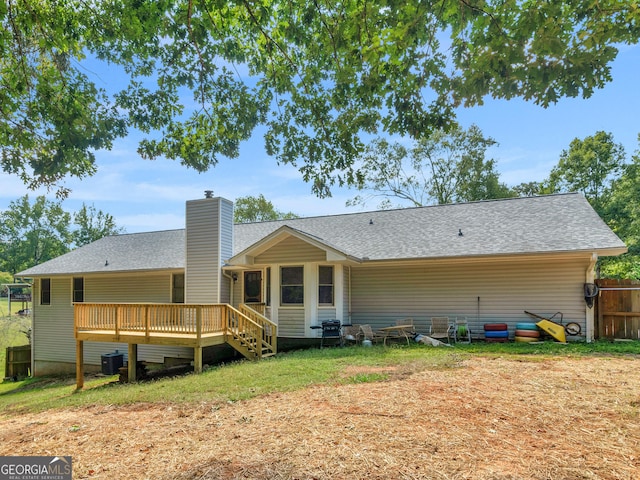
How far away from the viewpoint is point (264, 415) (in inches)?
198

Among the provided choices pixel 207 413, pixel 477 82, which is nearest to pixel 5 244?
pixel 207 413

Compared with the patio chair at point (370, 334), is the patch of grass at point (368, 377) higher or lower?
higher

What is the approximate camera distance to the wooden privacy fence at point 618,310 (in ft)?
35.5

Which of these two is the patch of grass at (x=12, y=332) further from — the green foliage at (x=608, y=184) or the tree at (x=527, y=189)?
the tree at (x=527, y=189)

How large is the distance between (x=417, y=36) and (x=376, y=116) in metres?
1.07

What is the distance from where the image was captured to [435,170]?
29.9 metres

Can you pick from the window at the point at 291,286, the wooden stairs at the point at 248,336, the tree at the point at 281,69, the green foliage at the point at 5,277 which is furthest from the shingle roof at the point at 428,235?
the green foliage at the point at 5,277

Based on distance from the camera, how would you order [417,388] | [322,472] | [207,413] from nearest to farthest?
[322,472]
[207,413]
[417,388]

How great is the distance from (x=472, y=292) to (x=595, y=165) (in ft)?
63.7

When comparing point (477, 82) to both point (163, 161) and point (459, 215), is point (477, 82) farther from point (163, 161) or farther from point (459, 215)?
point (459, 215)

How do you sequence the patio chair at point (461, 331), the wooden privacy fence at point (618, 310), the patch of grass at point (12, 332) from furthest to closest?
the patch of grass at point (12, 332) < the patio chair at point (461, 331) < the wooden privacy fence at point (618, 310)

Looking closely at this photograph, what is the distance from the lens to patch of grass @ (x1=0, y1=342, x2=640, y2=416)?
6613 mm

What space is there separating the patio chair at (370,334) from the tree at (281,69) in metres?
7.07

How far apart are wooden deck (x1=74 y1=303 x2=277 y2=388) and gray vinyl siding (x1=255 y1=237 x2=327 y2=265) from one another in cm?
188
